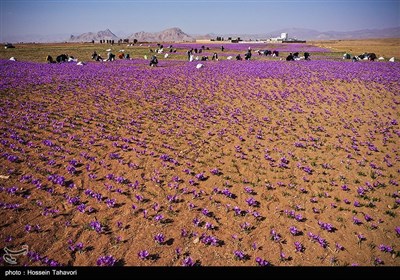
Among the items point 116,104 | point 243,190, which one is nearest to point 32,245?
point 243,190

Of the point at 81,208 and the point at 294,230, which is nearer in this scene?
the point at 294,230

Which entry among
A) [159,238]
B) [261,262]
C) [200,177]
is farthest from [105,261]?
[200,177]

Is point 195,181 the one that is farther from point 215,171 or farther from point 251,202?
point 251,202

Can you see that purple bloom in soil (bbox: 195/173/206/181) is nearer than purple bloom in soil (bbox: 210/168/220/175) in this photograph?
Yes

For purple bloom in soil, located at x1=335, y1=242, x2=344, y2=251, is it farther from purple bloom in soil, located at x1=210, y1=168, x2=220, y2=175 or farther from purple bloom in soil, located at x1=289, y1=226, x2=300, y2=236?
purple bloom in soil, located at x1=210, y1=168, x2=220, y2=175

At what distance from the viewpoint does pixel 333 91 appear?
29203 mm

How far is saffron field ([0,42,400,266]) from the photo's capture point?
8.15m

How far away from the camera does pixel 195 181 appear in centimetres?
1172

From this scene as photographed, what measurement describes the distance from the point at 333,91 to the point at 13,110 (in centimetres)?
3094

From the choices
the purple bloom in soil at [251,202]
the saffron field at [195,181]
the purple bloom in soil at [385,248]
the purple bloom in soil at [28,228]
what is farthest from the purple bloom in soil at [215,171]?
the purple bloom in soil at [28,228]

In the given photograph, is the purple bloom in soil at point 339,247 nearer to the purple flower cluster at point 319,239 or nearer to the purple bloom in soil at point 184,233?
the purple flower cluster at point 319,239

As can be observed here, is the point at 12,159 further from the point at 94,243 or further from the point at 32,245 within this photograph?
the point at 94,243

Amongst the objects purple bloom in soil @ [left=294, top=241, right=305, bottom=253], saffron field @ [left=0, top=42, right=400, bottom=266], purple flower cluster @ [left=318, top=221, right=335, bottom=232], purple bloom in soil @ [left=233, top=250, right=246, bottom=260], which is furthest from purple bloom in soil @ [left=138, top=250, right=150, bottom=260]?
purple flower cluster @ [left=318, top=221, right=335, bottom=232]

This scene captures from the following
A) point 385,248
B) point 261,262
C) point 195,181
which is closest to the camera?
point 261,262
